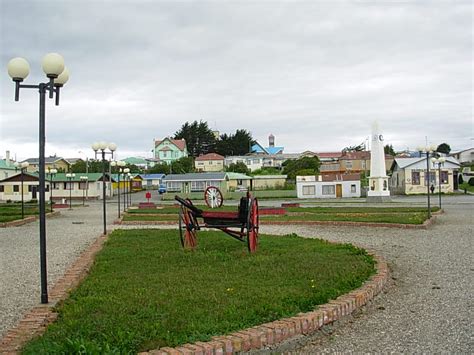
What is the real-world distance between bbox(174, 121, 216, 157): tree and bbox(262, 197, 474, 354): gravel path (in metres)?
100

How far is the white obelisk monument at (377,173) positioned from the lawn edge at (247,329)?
3202 cm

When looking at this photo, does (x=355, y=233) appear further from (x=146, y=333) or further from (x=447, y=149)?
(x=447, y=149)

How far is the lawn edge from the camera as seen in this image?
439 cm

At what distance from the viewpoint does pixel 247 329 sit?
482 cm

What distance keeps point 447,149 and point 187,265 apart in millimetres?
133404

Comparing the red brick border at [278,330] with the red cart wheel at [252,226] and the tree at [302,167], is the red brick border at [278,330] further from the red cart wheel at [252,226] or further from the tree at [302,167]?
the tree at [302,167]

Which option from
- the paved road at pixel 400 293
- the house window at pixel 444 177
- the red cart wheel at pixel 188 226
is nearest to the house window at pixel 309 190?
the house window at pixel 444 177

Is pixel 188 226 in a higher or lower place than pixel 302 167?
lower

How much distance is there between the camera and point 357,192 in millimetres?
53656

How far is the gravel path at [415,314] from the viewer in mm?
4918

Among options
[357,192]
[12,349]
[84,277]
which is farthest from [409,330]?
[357,192]

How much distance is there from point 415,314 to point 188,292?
8.40 ft

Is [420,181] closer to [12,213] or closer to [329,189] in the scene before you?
[329,189]

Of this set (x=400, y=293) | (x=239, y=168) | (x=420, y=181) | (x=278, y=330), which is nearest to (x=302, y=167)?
(x=239, y=168)
